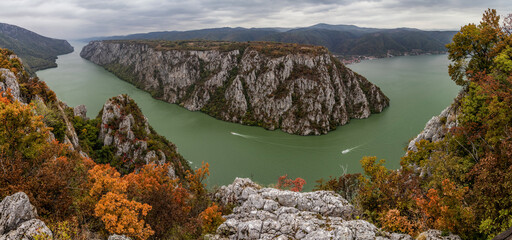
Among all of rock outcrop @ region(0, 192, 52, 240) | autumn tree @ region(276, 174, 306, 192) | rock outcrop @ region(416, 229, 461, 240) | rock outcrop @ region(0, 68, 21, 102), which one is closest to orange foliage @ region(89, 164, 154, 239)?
rock outcrop @ region(0, 192, 52, 240)

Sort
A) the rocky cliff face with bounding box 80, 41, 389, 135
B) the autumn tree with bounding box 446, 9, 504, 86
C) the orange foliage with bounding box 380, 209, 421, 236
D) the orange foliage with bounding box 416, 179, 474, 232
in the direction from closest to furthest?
the orange foliage with bounding box 416, 179, 474, 232
the orange foliage with bounding box 380, 209, 421, 236
the autumn tree with bounding box 446, 9, 504, 86
the rocky cliff face with bounding box 80, 41, 389, 135

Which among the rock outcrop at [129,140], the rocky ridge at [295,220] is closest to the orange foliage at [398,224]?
the rocky ridge at [295,220]

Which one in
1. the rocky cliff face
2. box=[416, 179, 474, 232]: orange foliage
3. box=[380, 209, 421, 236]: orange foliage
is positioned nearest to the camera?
box=[416, 179, 474, 232]: orange foliage

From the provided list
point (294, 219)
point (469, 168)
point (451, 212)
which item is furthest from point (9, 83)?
point (469, 168)

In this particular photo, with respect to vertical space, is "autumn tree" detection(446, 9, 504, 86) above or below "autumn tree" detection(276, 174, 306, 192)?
above

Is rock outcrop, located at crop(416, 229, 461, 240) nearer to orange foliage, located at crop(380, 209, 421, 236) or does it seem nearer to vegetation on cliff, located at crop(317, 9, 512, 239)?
vegetation on cliff, located at crop(317, 9, 512, 239)

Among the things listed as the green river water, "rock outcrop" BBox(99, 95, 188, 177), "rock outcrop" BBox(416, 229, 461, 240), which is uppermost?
"rock outcrop" BBox(416, 229, 461, 240)

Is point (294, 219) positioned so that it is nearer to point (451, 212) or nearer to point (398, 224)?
point (398, 224)
